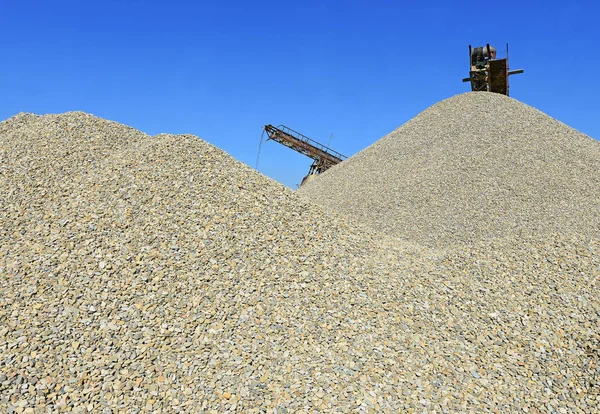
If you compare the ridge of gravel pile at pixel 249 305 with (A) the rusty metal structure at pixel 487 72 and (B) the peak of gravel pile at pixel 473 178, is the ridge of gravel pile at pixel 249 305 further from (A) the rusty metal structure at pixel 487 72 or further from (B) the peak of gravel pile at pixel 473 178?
(A) the rusty metal structure at pixel 487 72

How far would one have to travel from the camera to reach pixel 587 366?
6.00 meters

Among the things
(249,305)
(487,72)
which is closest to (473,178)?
(487,72)

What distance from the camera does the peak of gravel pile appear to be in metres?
11.8

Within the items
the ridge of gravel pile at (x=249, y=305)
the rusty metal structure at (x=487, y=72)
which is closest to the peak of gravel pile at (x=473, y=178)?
the rusty metal structure at (x=487, y=72)

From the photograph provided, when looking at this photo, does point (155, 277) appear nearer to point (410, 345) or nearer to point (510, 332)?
point (410, 345)

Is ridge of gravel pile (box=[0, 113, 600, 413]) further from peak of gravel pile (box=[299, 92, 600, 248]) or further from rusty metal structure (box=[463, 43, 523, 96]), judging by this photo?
rusty metal structure (box=[463, 43, 523, 96])

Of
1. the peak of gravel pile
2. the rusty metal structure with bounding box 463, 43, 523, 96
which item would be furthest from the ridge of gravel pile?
the rusty metal structure with bounding box 463, 43, 523, 96

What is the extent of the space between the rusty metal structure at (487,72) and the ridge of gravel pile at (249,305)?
13767 mm

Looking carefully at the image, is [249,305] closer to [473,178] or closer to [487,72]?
[473,178]

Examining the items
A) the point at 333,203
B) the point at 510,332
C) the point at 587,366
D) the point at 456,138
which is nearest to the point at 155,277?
the point at 510,332

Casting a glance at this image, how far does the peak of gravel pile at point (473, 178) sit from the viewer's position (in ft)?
38.8

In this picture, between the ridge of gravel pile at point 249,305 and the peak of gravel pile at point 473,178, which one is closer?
the ridge of gravel pile at point 249,305

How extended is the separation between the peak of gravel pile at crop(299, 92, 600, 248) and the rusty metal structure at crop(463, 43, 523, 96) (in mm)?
1114

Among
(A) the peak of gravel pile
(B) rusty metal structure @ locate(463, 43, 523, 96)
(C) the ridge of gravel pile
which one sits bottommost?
(C) the ridge of gravel pile
